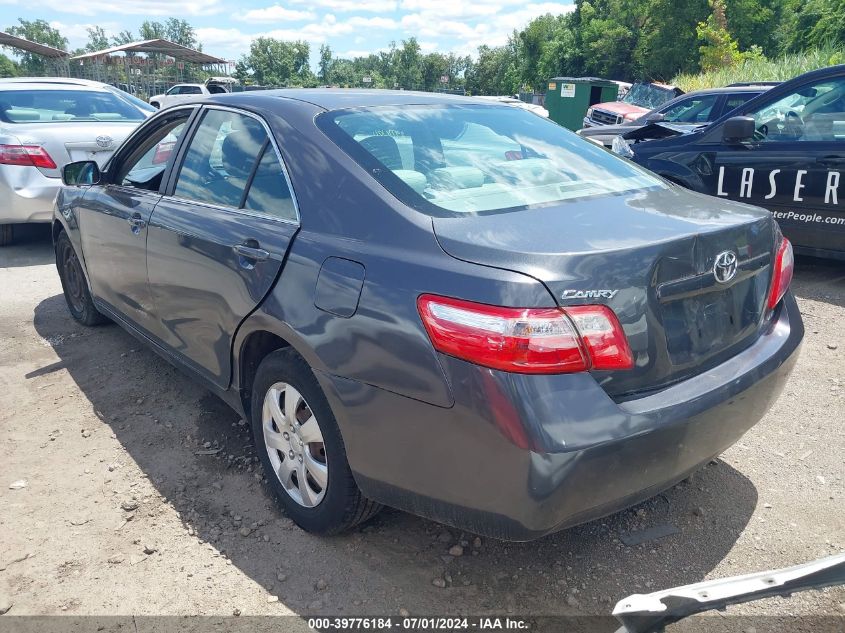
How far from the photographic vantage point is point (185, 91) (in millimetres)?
31328

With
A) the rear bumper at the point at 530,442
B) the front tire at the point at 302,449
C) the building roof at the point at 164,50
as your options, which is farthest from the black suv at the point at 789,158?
the building roof at the point at 164,50

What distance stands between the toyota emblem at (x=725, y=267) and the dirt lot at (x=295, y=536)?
3.37ft

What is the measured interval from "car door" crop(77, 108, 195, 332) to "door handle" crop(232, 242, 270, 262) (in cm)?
100

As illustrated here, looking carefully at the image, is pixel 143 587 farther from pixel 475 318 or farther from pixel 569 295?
pixel 569 295

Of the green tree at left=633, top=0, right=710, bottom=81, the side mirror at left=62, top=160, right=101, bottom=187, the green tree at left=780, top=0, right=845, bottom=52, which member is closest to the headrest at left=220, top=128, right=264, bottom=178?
the side mirror at left=62, top=160, right=101, bottom=187

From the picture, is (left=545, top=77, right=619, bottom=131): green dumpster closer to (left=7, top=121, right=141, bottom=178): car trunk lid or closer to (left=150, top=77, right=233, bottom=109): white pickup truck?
(left=150, top=77, right=233, bottom=109): white pickup truck

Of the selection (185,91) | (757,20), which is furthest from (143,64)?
(757,20)

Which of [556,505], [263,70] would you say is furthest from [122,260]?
[263,70]

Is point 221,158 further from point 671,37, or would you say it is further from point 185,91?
point 671,37

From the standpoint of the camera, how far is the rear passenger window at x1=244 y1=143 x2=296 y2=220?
267 cm

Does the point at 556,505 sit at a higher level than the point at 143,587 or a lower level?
higher

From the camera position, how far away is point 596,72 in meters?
47.2

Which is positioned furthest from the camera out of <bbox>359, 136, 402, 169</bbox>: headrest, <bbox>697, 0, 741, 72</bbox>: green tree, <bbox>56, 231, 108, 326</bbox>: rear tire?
<bbox>697, 0, 741, 72</bbox>: green tree

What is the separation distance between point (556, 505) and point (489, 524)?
0.22 metres
